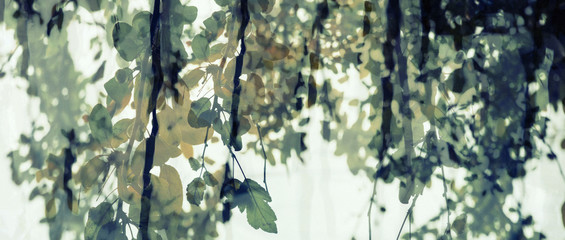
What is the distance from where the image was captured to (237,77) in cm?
74

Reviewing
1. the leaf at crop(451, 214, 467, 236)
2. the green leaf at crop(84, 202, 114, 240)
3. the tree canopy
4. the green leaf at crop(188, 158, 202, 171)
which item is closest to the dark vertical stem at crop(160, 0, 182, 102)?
the tree canopy

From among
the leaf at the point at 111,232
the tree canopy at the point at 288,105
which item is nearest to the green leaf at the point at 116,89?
the tree canopy at the point at 288,105

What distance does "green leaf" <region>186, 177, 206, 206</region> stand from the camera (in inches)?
29.0

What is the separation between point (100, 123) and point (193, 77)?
0.57 ft

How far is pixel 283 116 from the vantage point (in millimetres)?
746

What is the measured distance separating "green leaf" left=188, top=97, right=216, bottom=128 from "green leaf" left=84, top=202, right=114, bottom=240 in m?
0.20

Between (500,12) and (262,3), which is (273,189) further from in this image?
(500,12)

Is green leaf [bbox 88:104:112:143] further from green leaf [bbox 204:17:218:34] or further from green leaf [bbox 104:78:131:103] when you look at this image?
green leaf [bbox 204:17:218:34]

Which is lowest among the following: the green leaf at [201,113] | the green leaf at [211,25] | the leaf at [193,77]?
the green leaf at [201,113]

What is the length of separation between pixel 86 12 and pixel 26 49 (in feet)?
0.41

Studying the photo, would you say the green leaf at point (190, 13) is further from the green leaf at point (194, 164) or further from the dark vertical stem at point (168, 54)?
the green leaf at point (194, 164)

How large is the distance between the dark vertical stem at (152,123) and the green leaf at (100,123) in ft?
0.23

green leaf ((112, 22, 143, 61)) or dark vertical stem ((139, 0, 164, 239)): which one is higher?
green leaf ((112, 22, 143, 61))

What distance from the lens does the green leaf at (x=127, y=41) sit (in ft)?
2.43
